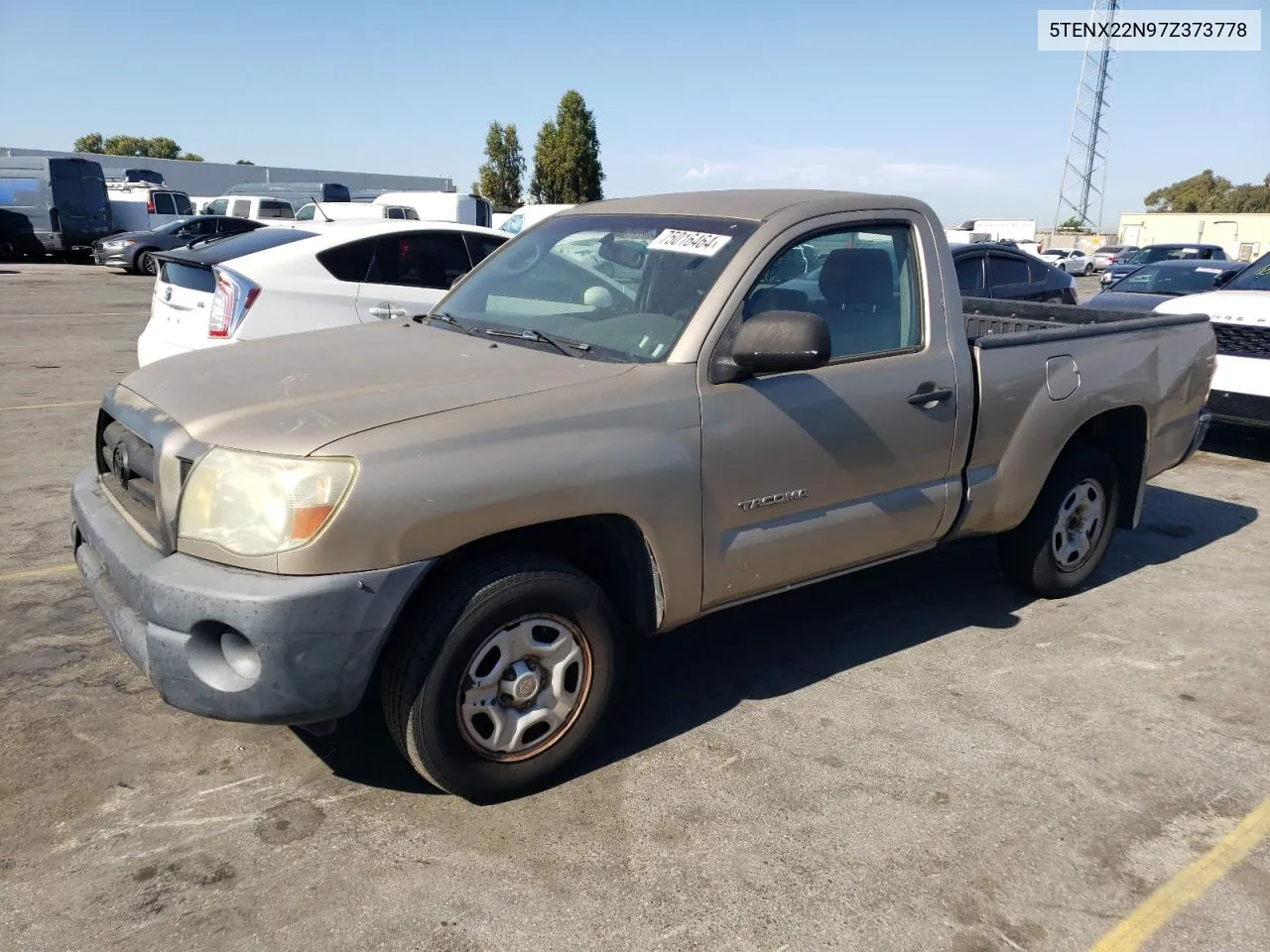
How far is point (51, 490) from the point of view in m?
6.23

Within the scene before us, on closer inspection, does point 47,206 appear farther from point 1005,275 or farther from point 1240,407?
point 1240,407

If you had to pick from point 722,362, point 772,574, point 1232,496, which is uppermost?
point 722,362

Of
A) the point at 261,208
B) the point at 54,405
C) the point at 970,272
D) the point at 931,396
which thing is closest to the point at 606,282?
the point at 931,396

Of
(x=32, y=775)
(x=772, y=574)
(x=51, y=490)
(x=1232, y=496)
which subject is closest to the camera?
(x=32, y=775)

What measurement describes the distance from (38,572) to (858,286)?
13.2 feet

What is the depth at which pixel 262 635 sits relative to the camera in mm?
2672

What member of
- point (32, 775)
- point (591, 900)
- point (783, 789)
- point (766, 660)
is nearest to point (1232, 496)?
point (766, 660)

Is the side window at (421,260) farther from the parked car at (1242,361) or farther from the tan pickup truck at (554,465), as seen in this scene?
the parked car at (1242,361)

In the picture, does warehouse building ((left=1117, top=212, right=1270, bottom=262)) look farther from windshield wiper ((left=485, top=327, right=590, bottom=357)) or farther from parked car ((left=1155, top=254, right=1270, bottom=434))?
windshield wiper ((left=485, top=327, right=590, bottom=357))

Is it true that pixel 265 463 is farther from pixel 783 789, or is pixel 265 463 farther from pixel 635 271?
pixel 783 789

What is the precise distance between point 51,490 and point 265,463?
170 inches

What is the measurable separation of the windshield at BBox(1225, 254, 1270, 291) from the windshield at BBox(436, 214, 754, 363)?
7220mm

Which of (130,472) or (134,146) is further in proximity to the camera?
(134,146)

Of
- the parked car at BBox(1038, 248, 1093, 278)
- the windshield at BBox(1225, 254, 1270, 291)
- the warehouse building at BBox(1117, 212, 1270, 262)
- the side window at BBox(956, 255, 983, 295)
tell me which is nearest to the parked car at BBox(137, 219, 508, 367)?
the side window at BBox(956, 255, 983, 295)
